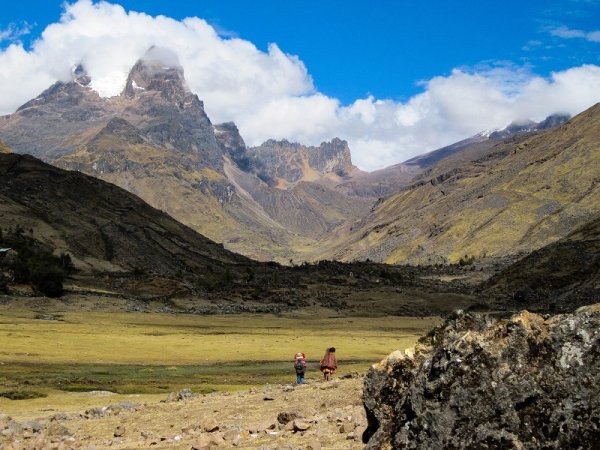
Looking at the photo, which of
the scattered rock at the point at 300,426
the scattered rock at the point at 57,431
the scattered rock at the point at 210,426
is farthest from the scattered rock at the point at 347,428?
the scattered rock at the point at 57,431

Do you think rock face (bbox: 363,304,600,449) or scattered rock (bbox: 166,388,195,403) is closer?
rock face (bbox: 363,304,600,449)

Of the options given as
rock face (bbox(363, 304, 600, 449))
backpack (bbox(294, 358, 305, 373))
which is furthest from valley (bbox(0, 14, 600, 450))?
backpack (bbox(294, 358, 305, 373))

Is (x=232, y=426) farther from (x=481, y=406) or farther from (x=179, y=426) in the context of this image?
(x=481, y=406)

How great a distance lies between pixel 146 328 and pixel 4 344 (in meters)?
30.7

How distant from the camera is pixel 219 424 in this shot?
70.0ft

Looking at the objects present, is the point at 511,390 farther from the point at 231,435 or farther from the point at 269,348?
the point at 269,348

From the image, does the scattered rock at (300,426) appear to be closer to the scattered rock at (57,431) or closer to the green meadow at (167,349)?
the scattered rock at (57,431)

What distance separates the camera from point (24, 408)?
1286 inches

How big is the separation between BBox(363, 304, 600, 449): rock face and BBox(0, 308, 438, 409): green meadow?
101 ft

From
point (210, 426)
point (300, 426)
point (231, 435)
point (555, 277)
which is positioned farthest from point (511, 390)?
point (555, 277)

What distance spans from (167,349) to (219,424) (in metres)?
49.4

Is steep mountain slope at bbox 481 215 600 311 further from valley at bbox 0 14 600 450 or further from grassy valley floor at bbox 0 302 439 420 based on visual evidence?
grassy valley floor at bbox 0 302 439 420

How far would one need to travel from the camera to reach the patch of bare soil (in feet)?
57.4

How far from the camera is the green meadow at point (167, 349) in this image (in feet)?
145
